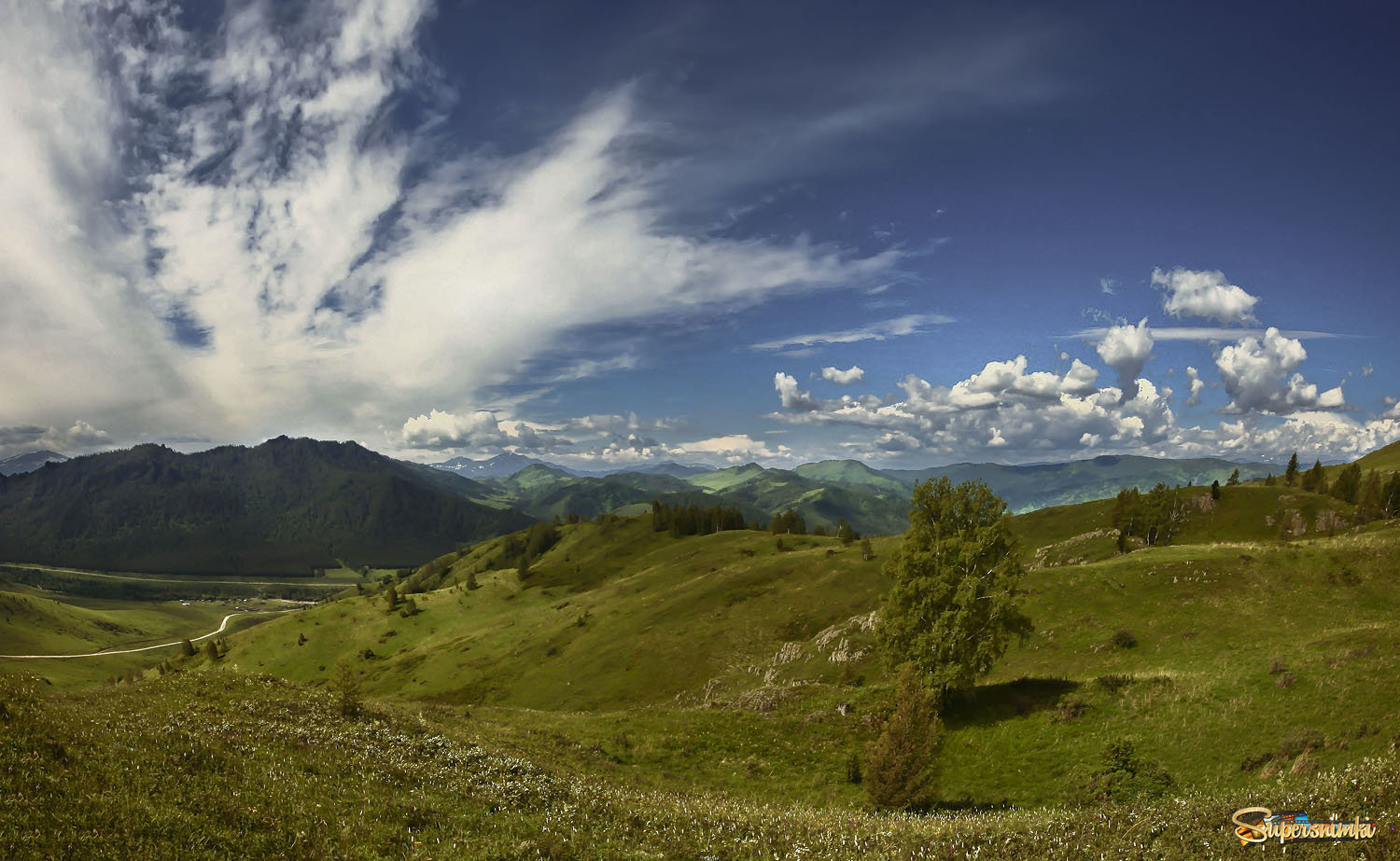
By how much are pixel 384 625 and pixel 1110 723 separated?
189 meters

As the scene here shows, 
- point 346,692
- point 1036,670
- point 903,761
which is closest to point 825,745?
point 903,761

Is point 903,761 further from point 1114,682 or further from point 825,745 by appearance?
point 1114,682

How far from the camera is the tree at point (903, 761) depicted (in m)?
22.5

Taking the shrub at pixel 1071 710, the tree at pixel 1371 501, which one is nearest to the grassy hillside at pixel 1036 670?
the shrub at pixel 1071 710

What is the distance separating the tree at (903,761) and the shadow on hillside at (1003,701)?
11978mm

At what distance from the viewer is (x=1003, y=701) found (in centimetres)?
3428

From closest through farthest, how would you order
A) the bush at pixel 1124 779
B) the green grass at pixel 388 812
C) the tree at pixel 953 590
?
1. the green grass at pixel 388 812
2. the bush at pixel 1124 779
3. the tree at pixel 953 590

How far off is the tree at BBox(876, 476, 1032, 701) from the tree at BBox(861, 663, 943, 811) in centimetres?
1053

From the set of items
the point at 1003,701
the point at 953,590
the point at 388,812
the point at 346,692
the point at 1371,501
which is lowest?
the point at 1003,701

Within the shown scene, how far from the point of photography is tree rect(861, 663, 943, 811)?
2253cm

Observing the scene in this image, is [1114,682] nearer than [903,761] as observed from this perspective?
No

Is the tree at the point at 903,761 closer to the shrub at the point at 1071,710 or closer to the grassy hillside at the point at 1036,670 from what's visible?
the grassy hillside at the point at 1036,670

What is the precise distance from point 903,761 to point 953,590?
15.0 m

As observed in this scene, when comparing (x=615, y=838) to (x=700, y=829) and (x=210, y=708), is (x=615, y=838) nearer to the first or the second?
(x=700, y=829)
